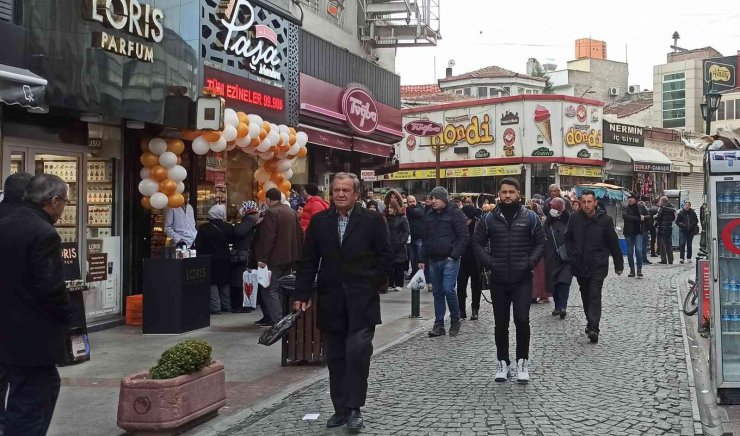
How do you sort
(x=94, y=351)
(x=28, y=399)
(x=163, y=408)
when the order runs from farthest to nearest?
(x=94, y=351) → (x=163, y=408) → (x=28, y=399)

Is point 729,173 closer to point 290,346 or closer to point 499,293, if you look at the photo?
point 499,293

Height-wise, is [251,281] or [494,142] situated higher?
[494,142]

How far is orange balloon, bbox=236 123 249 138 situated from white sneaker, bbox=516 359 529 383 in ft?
20.4

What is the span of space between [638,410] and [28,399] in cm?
457

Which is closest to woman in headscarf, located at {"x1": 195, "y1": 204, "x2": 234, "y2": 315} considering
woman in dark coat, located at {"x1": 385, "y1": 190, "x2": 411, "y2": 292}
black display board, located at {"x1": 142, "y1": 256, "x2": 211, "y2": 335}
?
black display board, located at {"x1": 142, "y1": 256, "x2": 211, "y2": 335}

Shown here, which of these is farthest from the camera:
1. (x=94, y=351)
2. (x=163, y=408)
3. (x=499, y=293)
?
(x=94, y=351)

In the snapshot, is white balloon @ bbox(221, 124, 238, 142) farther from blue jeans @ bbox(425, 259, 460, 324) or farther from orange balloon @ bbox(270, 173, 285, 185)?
blue jeans @ bbox(425, 259, 460, 324)

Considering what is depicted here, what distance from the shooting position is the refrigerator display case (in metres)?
6.22

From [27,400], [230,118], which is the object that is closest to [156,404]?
[27,400]

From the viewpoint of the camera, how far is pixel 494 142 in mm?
35719

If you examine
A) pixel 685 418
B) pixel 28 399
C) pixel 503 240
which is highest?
pixel 503 240

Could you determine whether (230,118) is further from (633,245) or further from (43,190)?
(633,245)

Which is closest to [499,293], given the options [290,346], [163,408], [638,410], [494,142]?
[638,410]

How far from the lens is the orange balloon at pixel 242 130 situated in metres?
11.7
